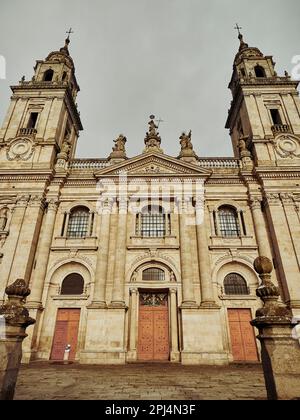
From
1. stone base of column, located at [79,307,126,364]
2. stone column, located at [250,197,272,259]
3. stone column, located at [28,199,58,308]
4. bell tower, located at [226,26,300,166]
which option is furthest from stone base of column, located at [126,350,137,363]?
bell tower, located at [226,26,300,166]

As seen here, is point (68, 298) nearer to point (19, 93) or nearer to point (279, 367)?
point (279, 367)

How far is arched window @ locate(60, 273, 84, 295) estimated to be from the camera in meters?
17.5

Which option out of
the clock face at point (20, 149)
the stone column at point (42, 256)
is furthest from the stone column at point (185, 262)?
the clock face at point (20, 149)

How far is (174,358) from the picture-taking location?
49.6 feet

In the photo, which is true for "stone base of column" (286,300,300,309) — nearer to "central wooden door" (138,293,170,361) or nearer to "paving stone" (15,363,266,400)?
"paving stone" (15,363,266,400)

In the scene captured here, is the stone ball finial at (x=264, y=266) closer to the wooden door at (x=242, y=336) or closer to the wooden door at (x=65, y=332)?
the wooden door at (x=242, y=336)

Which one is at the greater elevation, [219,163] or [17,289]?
[219,163]

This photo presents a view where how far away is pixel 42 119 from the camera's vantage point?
2381cm

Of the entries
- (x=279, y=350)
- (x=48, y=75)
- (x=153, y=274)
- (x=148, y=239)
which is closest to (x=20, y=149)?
(x=48, y=75)

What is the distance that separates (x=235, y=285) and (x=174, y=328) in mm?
4970

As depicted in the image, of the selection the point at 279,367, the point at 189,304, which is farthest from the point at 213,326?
the point at 279,367

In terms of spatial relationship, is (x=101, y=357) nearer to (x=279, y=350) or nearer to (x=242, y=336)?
(x=242, y=336)

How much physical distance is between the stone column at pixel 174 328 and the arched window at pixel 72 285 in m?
6.06

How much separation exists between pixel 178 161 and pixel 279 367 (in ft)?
54.6
